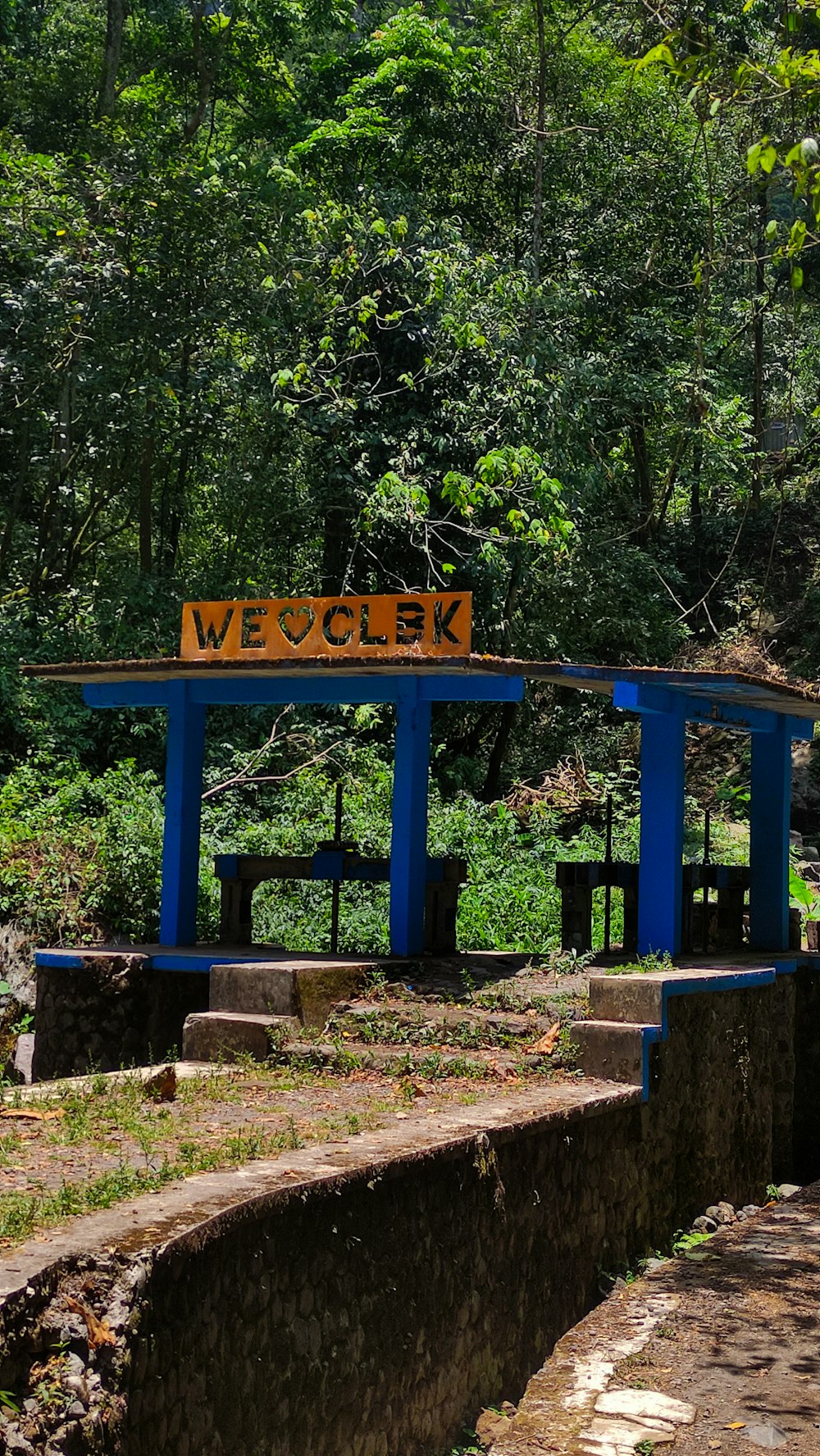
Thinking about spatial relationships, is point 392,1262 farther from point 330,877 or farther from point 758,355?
point 758,355

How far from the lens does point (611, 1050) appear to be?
7609 mm

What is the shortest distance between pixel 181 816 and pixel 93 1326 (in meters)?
7.15

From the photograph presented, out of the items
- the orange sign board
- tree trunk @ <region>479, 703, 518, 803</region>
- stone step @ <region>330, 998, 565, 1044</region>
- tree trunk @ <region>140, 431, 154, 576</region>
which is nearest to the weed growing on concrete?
stone step @ <region>330, 998, 565, 1044</region>

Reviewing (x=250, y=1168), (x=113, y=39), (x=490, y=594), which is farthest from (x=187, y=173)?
(x=250, y=1168)

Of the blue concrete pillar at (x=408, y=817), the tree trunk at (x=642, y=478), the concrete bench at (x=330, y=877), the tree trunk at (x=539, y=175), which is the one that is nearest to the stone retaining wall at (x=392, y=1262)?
the blue concrete pillar at (x=408, y=817)

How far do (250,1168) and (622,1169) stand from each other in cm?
309

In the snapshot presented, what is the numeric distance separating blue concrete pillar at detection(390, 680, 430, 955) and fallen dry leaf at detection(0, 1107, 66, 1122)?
164 inches

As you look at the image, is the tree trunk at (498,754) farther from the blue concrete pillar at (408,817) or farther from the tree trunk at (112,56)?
the tree trunk at (112,56)

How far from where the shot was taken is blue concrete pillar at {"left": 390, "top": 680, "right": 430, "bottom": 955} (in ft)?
33.1

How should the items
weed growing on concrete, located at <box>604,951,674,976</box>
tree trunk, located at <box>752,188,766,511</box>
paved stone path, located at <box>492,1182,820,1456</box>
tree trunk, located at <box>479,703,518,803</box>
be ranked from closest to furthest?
paved stone path, located at <box>492,1182,820,1456</box> → weed growing on concrete, located at <box>604,951,674,976</box> → tree trunk, located at <box>479,703,518,803</box> → tree trunk, located at <box>752,188,766,511</box>

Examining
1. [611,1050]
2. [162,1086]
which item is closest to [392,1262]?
[162,1086]

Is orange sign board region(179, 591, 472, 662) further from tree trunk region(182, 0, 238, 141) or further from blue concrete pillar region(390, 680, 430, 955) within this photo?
tree trunk region(182, 0, 238, 141)

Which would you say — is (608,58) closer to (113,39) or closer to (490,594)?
(113,39)

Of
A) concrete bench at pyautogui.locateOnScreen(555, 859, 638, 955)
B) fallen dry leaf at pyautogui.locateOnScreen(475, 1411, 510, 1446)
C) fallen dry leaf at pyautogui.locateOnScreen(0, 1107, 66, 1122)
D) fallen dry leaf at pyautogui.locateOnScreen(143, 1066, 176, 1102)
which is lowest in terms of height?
fallen dry leaf at pyautogui.locateOnScreen(475, 1411, 510, 1446)
